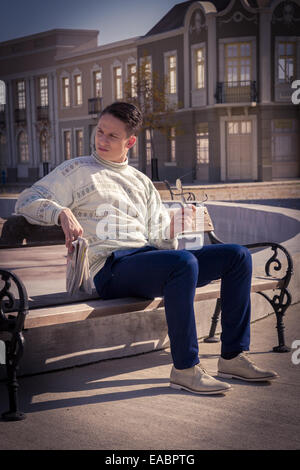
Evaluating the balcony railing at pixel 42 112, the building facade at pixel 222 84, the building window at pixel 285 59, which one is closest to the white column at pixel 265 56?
the building facade at pixel 222 84

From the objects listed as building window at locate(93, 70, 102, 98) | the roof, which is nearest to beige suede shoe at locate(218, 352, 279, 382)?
the roof

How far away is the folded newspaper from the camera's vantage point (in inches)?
130

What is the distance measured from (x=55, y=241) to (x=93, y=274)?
51cm

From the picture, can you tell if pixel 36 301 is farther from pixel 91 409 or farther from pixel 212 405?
pixel 212 405

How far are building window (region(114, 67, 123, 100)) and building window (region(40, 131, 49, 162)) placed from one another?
7138 mm

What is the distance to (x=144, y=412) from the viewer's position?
312cm

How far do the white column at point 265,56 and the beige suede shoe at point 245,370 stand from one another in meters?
27.0

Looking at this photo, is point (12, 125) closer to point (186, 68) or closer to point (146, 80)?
point (146, 80)

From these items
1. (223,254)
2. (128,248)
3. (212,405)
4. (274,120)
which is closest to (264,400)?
(212,405)

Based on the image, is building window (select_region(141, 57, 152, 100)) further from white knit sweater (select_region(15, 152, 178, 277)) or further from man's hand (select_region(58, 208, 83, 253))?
man's hand (select_region(58, 208, 83, 253))

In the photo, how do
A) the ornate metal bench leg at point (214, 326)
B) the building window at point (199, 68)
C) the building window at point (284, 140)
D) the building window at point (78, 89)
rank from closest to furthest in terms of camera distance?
the ornate metal bench leg at point (214, 326) < the building window at point (284, 140) < the building window at point (199, 68) < the building window at point (78, 89)

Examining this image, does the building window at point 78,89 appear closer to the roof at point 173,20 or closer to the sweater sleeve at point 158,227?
the roof at point 173,20

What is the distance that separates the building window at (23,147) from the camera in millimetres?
43000

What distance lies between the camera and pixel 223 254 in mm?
3572
